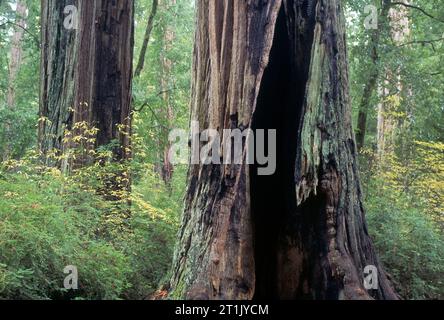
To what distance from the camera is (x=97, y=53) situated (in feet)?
30.8

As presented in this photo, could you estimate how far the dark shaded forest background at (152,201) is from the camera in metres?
5.70

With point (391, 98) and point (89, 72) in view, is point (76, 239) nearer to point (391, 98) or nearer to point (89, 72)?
point (89, 72)

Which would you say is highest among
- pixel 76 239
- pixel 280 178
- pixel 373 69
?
pixel 373 69

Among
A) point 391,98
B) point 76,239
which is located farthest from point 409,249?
point 391,98

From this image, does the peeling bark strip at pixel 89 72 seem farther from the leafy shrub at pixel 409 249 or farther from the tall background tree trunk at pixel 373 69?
the tall background tree trunk at pixel 373 69

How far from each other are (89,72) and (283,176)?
474 centimetres

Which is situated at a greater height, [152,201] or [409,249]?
[152,201]

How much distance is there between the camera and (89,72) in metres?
9.28

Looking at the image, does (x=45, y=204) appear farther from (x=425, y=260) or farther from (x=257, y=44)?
(x=425, y=260)

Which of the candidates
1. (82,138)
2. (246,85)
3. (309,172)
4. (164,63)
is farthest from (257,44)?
(164,63)

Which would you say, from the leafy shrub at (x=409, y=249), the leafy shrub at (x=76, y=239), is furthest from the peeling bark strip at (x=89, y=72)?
the leafy shrub at (x=409, y=249)

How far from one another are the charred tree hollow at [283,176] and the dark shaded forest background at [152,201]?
1.09 meters

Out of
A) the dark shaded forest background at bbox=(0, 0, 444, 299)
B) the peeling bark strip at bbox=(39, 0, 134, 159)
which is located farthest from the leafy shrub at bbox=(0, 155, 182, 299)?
the peeling bark strip at bbox=(39, 0, 134, 159)
